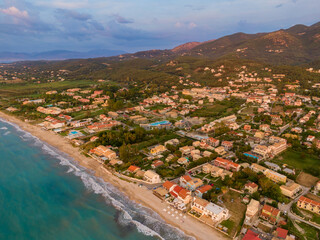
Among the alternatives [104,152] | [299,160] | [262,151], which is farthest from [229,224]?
[104,152]

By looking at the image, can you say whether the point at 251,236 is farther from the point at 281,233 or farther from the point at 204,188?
the point at 204,188

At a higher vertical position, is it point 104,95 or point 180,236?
point 104,95

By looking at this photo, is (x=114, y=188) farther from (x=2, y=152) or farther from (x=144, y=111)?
(x=144, y=111)

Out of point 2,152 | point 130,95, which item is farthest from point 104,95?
point 2,152

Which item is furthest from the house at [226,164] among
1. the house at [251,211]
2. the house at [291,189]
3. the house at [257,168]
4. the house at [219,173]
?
the house at [251,211]

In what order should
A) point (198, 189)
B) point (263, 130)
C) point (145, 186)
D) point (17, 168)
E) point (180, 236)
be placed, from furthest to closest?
point (263, 130)
point (17, 168)
point (145, 186)
point (198, 189)
point (180, 236)

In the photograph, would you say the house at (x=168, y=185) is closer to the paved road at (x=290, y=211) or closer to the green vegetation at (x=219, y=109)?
the paved road at (x=290, y=211)
